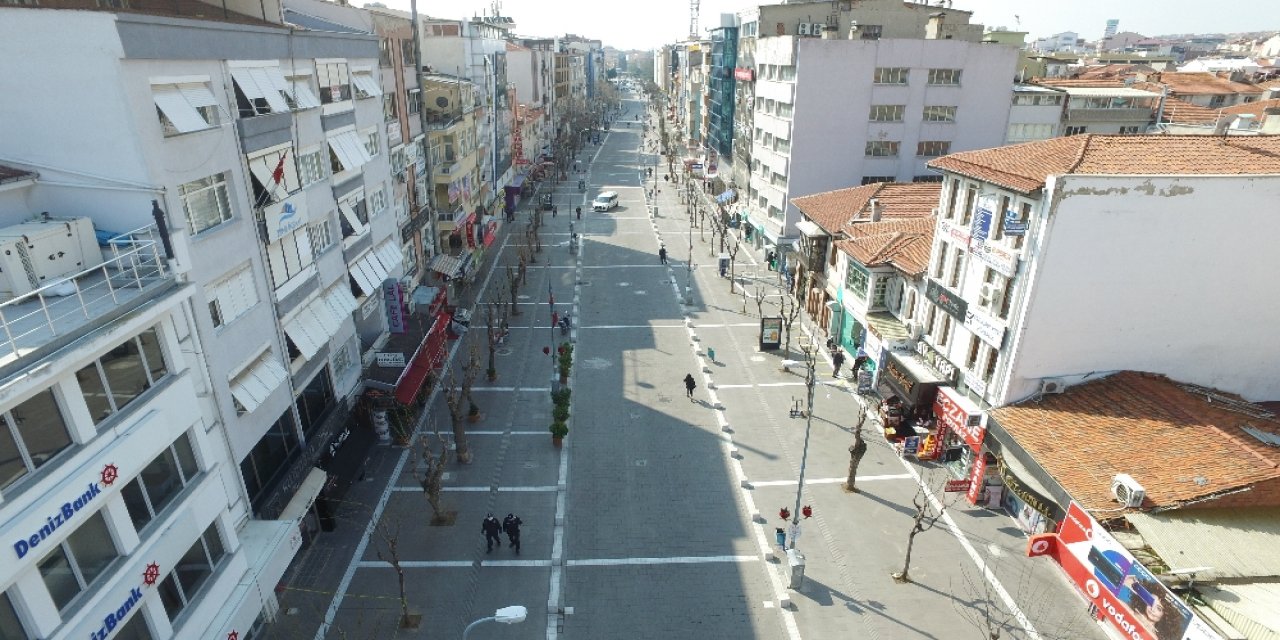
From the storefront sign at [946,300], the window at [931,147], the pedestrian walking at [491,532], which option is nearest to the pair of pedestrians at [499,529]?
the pedestrian walking at [491,532]

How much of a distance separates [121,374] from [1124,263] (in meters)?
28.0

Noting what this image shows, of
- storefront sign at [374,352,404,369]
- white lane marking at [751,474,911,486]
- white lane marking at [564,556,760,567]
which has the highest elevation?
storefront sign at [374,352,404,369]

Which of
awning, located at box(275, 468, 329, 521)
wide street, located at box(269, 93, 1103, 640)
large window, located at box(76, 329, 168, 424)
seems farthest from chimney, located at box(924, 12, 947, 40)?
large window, located at box(76, 329, 168, 424)

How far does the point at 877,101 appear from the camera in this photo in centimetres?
4581

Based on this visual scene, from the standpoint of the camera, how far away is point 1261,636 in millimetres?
14820

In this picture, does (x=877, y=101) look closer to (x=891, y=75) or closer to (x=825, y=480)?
(x=891, y=75)

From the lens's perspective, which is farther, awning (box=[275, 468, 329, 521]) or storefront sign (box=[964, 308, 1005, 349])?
storefront sign (box=[964, 308, 1005, 349])

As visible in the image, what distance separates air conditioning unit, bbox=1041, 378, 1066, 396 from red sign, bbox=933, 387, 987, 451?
2.45 m

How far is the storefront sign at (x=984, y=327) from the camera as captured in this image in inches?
925

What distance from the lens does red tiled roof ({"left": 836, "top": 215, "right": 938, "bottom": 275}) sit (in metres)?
30.5

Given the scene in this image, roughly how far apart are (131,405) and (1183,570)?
24703mm

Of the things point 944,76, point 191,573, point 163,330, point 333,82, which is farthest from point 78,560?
point 944,76

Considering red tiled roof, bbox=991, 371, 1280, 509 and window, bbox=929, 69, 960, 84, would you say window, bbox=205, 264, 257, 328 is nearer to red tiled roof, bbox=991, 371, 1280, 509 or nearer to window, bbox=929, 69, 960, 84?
red tiled roof, bbox=991, 371, 1280, 509

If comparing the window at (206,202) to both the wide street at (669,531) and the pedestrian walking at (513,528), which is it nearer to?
the wide street at (669,531)
